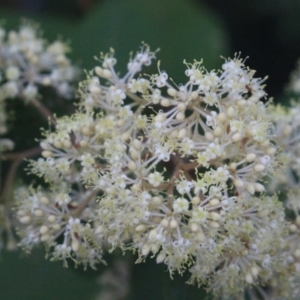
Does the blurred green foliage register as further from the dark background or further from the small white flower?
the small white flower

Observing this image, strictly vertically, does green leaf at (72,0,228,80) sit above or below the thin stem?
above

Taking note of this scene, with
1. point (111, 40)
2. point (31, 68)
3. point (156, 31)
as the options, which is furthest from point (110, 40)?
point (31, 68)

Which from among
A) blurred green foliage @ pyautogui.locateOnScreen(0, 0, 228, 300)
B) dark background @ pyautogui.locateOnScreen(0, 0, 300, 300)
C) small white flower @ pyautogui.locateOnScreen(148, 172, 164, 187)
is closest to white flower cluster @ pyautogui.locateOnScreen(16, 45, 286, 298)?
small white flower @ pyautogui.locateOnScreen(148, 172, 164, 187)

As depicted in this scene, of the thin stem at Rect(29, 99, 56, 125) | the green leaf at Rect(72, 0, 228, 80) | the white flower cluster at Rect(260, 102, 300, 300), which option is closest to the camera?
the white flower cluster at Rect(260, 102, 300, 300)

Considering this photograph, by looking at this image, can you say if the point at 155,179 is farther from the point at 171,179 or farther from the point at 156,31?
the point at 156,31

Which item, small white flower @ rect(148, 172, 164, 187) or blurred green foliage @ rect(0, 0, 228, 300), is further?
blurred green foliage @ rect(0, 0, 228, 300)

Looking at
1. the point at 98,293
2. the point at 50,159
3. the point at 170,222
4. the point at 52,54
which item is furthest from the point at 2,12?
the point at 170,222

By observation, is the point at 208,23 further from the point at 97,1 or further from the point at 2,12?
the point at 2,12
